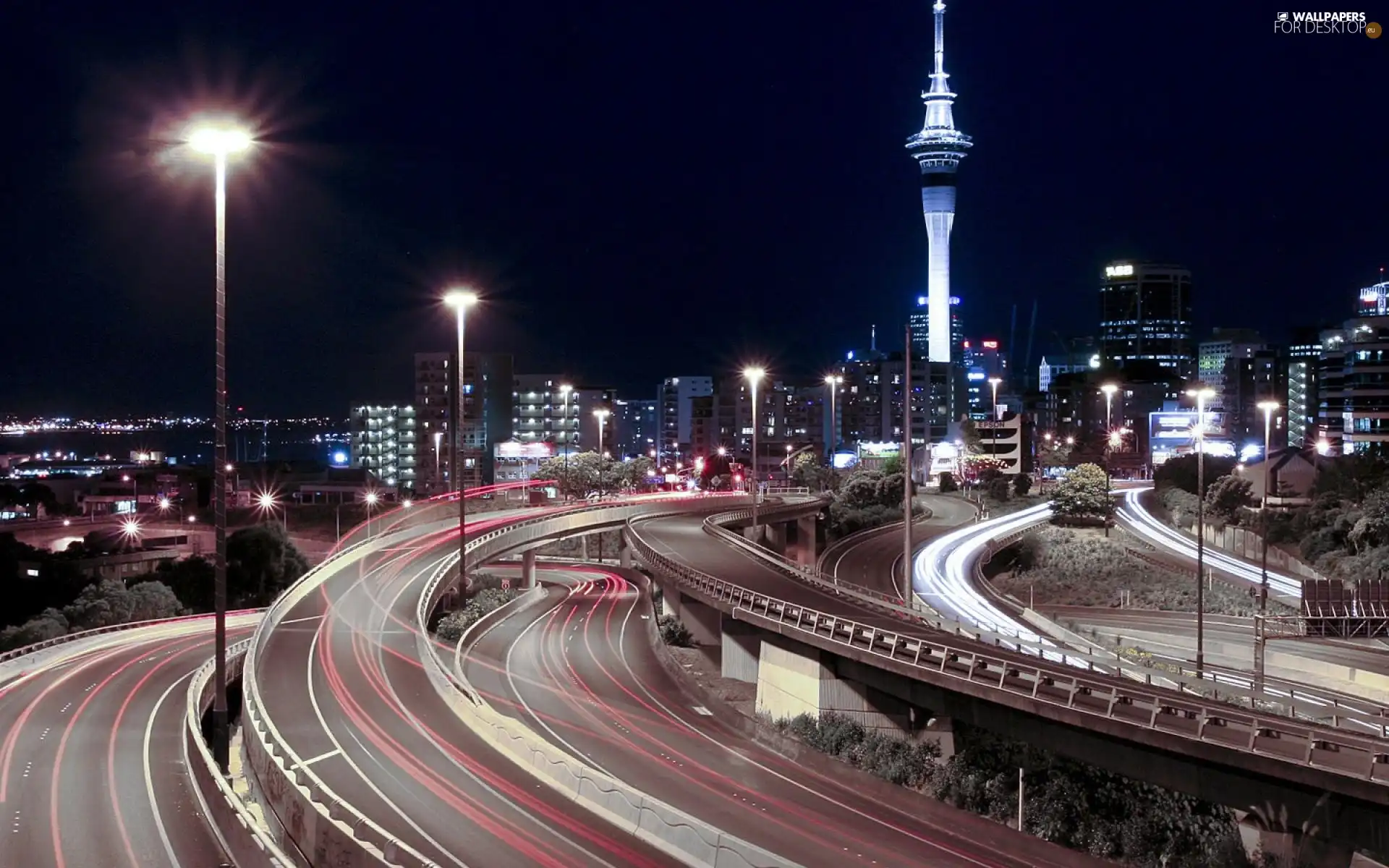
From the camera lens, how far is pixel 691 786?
74.9 ft

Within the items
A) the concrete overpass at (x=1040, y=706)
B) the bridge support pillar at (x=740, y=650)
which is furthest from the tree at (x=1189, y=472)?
the concrete overpass at (x=1040, y=706)

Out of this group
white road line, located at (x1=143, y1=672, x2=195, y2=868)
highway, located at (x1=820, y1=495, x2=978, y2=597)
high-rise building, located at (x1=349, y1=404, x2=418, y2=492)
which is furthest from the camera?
high-rise building, located at (x1=349, y1=404, x2=418, y2=492)

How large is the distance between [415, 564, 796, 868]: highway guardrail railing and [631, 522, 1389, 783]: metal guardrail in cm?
634

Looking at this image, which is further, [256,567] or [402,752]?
[256,567]

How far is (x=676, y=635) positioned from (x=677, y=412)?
494ft

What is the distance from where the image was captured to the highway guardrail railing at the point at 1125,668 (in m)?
21.0

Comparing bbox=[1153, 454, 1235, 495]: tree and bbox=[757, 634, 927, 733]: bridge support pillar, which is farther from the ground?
bbox=[1153, 454, 1235, 495]: tree

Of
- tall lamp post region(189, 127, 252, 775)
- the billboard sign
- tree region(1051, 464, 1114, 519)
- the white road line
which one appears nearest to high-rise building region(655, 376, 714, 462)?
the billboard sign

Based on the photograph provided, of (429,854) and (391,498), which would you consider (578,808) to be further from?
(391,498)

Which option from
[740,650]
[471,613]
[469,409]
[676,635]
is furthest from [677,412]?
[740,650]

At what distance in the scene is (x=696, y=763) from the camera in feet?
81.8

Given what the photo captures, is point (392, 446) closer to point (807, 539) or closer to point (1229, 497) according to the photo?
point (807, 539)

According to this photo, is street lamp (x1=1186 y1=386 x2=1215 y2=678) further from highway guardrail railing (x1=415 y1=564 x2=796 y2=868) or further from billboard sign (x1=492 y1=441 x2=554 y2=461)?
billboard sign (x1=492 y1=441 x2=554 y2=461)

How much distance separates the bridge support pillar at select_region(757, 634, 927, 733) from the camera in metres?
26.3
